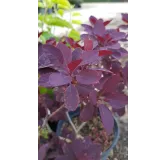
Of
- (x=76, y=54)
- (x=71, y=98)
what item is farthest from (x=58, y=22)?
(x=71, y=98)

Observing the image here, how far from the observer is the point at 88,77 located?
0.51 m

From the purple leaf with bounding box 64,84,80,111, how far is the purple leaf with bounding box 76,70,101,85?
0.07 feet

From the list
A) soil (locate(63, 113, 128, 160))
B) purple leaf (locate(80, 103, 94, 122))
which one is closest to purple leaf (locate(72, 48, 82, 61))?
purple leaf (locate(80, 103, 94, 122))

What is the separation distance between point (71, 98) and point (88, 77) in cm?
6

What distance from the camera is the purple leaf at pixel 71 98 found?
1.57ft

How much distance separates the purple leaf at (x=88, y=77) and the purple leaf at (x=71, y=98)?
2 cm

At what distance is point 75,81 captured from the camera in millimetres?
543

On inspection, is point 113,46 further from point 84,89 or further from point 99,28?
point 84,89

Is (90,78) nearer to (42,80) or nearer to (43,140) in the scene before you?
(42,80)

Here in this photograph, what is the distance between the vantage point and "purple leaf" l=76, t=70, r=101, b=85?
1.65 feet

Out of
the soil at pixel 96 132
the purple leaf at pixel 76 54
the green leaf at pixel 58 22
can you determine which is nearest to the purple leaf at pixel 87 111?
the purple leaf at pixel 76 54

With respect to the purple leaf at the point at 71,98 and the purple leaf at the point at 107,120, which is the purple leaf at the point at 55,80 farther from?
the purple leaf at the point at 107,120
